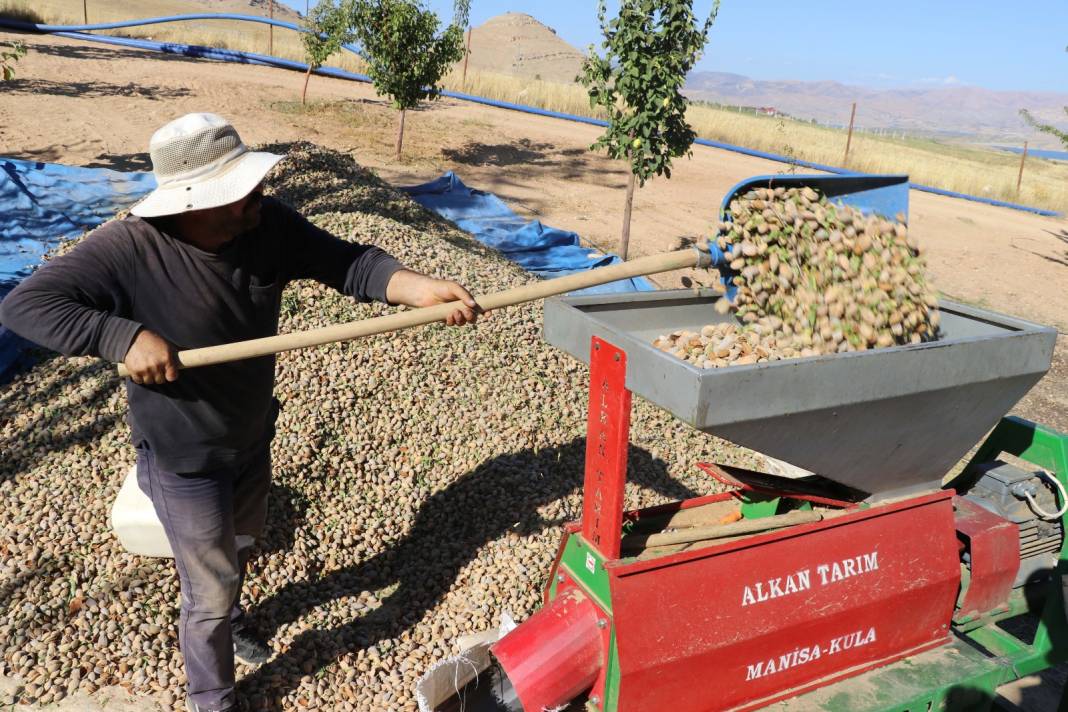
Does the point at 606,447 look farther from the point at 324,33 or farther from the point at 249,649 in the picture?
the point at 324,33

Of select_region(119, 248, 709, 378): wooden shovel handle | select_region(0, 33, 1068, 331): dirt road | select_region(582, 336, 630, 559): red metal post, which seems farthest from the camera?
select_region(0, 33, 1068, 331): dirt road

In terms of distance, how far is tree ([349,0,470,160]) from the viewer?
13.2 meters

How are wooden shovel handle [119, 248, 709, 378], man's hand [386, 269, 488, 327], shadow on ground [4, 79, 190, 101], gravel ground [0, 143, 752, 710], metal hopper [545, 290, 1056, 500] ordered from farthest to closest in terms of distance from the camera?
shadow on ground [4, 79, 190, 101] < gravel ground [0, 143, 752, 710] < man's hand [386, 269, 488, 327] < wooden shovel handle [119, 248, 709, 378] < metal hopper [545, 290, 1056, 500]

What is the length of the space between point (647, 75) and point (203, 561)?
7644 mm

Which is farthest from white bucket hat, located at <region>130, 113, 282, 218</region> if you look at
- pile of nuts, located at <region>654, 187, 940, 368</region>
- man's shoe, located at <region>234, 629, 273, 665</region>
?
man's shoe, located at <region>234, 629, 273, 665</region>

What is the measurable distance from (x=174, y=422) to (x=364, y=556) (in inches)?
64.9

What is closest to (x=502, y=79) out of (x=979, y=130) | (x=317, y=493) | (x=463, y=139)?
(x=463, y=139)

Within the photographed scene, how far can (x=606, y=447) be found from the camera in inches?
96.3

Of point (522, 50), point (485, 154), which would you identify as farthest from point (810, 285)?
point (522, 50)

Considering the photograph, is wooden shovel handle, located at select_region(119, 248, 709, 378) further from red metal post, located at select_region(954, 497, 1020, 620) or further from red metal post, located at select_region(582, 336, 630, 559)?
red metal post, located at select_region(954, 497, 1020, 620)

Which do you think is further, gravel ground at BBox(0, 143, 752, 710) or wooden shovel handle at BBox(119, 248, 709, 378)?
gravel ground at BBox(0, 143, 752, 710)

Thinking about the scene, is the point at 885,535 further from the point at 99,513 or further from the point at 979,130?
the point at 979,130

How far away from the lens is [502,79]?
88.1 ft

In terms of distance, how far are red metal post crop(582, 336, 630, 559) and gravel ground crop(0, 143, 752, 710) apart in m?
1.47
